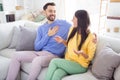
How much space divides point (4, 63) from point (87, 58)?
3.56ft

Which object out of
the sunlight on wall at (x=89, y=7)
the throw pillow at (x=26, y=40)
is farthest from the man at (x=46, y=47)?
the sunlight on wall at (x=89, y=7)

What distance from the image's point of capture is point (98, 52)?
1927 millimetres

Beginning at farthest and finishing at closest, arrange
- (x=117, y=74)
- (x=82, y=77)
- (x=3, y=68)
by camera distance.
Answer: (x=3, y=68) < (x=82, y=77) < (x=117, y=74)

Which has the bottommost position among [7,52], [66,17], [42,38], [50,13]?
[7,52]

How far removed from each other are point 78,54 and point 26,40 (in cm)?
94

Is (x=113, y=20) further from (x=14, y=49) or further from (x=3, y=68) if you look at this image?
(x=3, y=68)

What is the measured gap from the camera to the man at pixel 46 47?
84.7 inches

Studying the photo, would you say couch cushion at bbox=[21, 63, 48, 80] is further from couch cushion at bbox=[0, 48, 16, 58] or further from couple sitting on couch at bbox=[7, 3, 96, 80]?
couch cushion at bbox=[0, 48, 16, 58]

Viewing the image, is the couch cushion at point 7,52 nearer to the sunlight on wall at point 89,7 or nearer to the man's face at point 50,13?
the man's face at point 50,13

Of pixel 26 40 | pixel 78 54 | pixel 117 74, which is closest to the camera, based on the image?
pixel 117 74

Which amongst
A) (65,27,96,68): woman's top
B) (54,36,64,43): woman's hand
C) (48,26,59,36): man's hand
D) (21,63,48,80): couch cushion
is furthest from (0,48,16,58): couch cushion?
Result: (65,27,96,68): woman's top

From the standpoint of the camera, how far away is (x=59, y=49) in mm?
2236

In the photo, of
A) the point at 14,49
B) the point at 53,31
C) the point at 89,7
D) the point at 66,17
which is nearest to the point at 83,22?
the point at 53,31

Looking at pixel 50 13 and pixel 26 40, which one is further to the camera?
pixel 26 40
